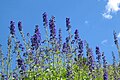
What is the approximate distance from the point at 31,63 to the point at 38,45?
22.1 inches

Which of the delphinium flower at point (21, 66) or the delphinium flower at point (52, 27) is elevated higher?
the delphinium flower at point (52, 27)

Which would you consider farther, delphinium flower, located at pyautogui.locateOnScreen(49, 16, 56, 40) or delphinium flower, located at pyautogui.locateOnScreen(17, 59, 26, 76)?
delphinium flower, located at pyautogui.locateOnScreen(49, 16, 56, 40)

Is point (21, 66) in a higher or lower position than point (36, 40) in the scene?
lower

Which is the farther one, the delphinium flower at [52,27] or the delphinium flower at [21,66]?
the delphinium flower at [52,27]

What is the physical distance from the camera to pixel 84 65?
11.9 m

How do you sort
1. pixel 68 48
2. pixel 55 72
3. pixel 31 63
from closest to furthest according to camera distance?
1. pixel 31 63
2. pixel 55 72
3. pixel 68 48

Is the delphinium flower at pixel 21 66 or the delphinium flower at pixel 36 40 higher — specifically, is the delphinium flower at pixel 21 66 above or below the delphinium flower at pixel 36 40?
below

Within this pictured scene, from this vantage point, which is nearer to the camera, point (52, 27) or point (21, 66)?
point (21, 66)

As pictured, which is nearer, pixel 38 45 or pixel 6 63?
pixel 38 45

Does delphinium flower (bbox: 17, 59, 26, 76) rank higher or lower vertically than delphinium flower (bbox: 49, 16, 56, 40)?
lower

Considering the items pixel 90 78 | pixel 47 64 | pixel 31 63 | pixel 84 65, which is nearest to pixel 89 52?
pixel 84 65

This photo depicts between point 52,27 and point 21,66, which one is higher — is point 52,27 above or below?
above

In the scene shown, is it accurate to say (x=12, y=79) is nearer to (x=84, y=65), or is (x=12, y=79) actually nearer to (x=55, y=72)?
(x=55, y=72)

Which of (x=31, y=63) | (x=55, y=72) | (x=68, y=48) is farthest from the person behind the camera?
(x=68, y=48)
